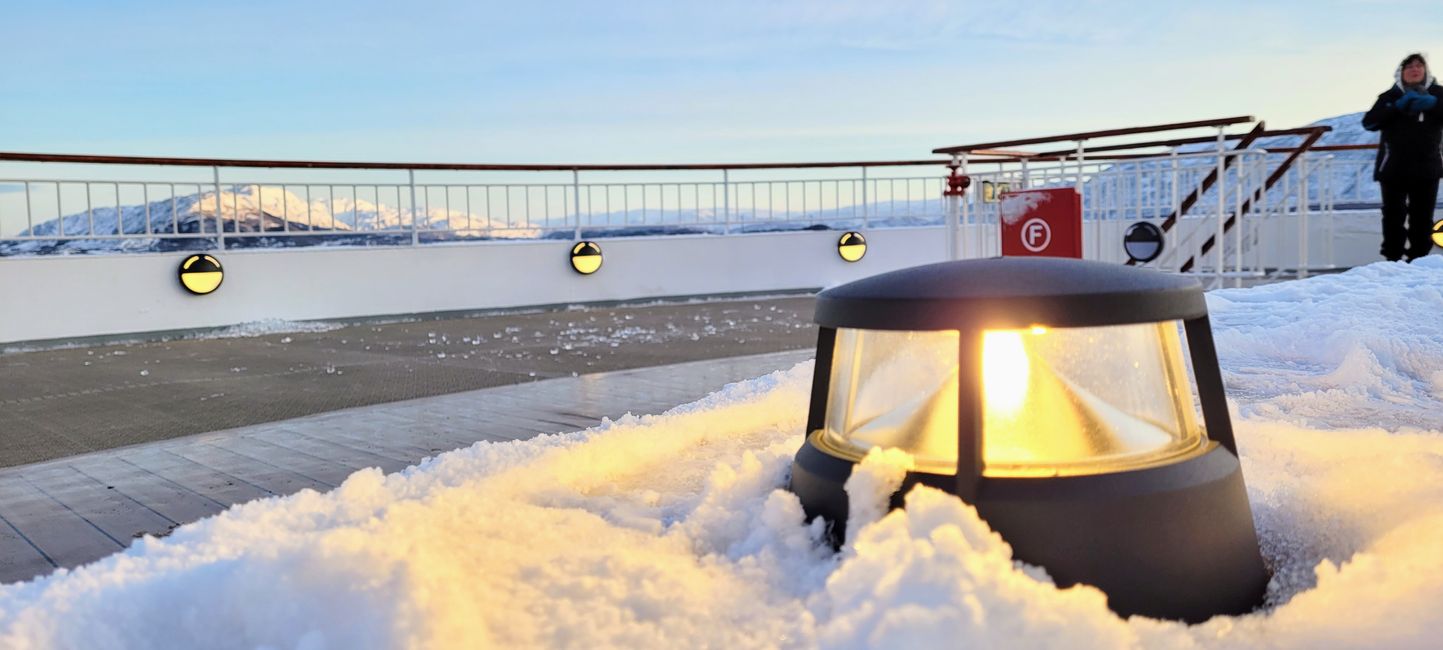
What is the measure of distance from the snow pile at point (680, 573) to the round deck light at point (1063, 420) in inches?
2.6

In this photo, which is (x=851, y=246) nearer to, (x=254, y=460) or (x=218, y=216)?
(x=218, y=216)

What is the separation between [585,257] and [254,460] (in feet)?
25.3

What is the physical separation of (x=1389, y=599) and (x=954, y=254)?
651 cm

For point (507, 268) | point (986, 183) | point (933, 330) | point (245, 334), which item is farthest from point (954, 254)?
point (933, 330)

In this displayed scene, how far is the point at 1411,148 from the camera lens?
7.74 metres

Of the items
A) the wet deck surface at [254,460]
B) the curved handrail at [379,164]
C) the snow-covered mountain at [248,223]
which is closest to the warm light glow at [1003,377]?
the wet deck surface at [254,460]

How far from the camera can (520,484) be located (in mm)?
2432

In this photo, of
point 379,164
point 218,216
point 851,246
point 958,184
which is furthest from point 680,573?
point 851,246

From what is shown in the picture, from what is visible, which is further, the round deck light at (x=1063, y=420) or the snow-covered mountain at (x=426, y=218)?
the snow-covered mountain at (x=426, y=218)

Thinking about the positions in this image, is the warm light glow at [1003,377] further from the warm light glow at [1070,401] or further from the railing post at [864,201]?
the railing post at [864,201]

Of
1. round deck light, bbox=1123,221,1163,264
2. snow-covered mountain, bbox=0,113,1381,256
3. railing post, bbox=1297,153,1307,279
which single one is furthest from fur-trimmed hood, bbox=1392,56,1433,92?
round deck light, bbox=1123,221,1163,264

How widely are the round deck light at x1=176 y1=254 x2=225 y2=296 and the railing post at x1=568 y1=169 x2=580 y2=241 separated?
11.9ft

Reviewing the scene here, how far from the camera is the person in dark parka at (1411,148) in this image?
25.0 feet

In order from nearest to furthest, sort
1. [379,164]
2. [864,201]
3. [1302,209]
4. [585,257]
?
[1302,209] < [379,164] < [585,257] < [864,201]
